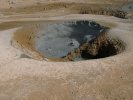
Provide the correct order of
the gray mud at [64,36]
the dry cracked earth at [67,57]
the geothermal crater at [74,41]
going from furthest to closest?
1. the gray mud at [64,36]
2. the geothermal crater at [74,41]
3. the dry cracked earth at [67,57]

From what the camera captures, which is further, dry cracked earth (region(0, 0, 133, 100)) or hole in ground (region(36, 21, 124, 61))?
hole in ground (region(36, 21, 124, 61))

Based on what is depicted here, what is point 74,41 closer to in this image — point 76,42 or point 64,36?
point 76,42

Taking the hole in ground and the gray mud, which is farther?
the gray mud

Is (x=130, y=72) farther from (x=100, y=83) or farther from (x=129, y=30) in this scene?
(x=129, y=30)

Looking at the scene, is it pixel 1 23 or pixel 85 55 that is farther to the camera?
pixel 1 23

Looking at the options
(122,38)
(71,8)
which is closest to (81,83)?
(122,38)

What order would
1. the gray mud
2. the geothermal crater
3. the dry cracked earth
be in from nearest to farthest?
the dry cracked earth
the geothermal crater
the gray mud

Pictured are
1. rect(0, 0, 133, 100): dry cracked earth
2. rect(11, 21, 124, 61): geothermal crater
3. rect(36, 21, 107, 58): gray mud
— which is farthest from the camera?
rect(36, 21, 107, 58): gray mud
